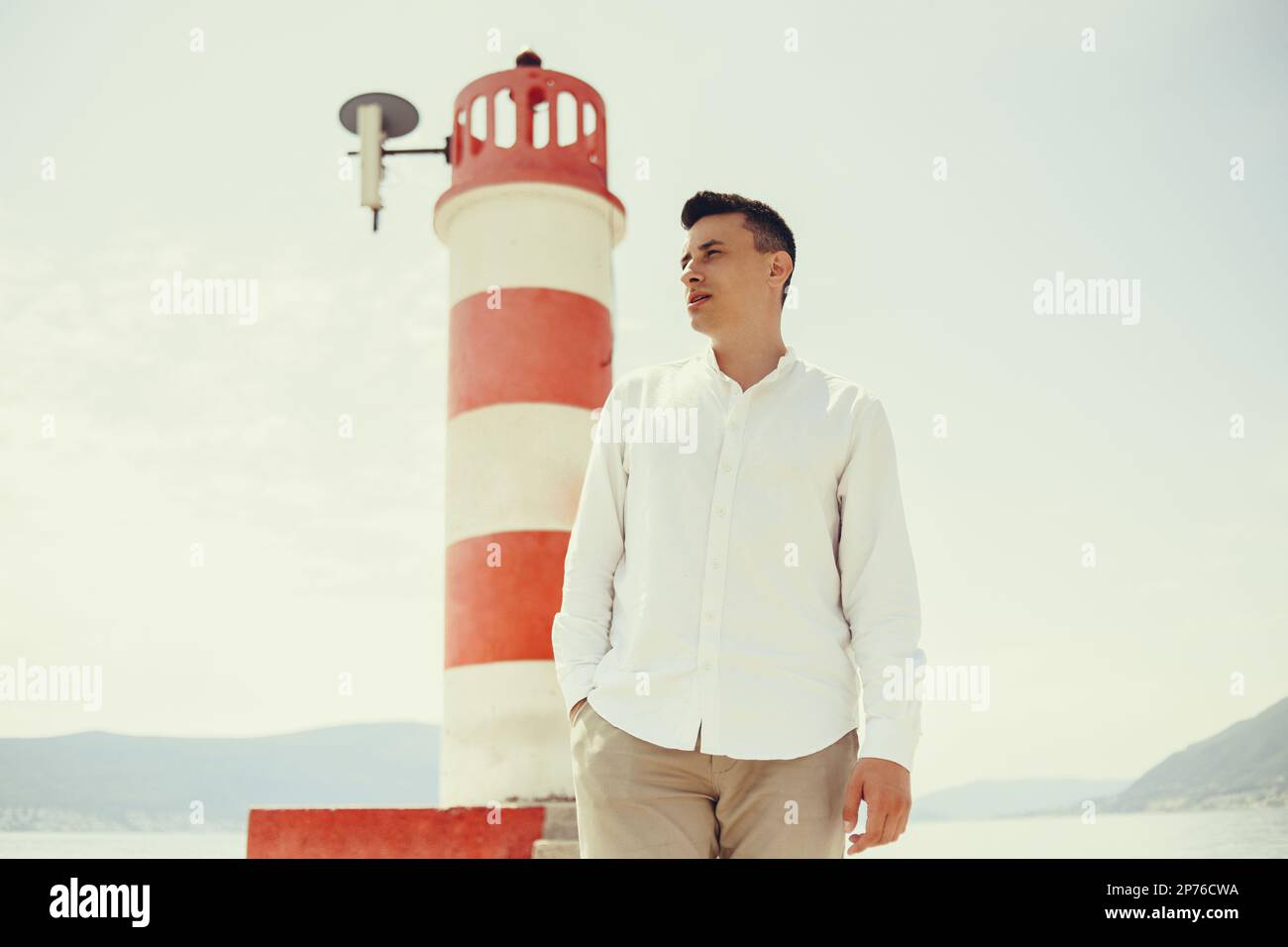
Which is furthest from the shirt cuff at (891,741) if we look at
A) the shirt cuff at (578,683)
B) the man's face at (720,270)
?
the man's face at (720,270)

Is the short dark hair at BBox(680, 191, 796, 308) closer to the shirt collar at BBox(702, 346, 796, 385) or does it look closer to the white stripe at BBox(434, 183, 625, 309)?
the shirt collar at BBox(702, 346, 796, 385)

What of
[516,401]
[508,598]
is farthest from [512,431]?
[508,598]

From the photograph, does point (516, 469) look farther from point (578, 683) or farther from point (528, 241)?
point (578, 683)

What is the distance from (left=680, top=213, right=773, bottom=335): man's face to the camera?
7.61ft

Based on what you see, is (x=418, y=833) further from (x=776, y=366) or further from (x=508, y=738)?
(x=776, y=366)

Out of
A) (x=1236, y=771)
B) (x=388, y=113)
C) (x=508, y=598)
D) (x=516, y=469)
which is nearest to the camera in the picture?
(x=508, y=598)

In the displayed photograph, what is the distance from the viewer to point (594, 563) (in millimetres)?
2238

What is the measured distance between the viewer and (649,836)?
6.35ft

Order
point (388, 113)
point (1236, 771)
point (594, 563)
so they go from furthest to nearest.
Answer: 1. point (1236, 771)
2. point (388, 113)
3. point (594, 563)

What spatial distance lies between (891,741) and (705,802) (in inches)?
12.7

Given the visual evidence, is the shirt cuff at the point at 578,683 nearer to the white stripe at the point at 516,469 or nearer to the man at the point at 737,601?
the man at the point at 737,601

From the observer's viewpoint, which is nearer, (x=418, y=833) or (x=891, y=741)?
(x=891, y=741)

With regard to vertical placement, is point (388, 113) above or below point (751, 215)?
above
